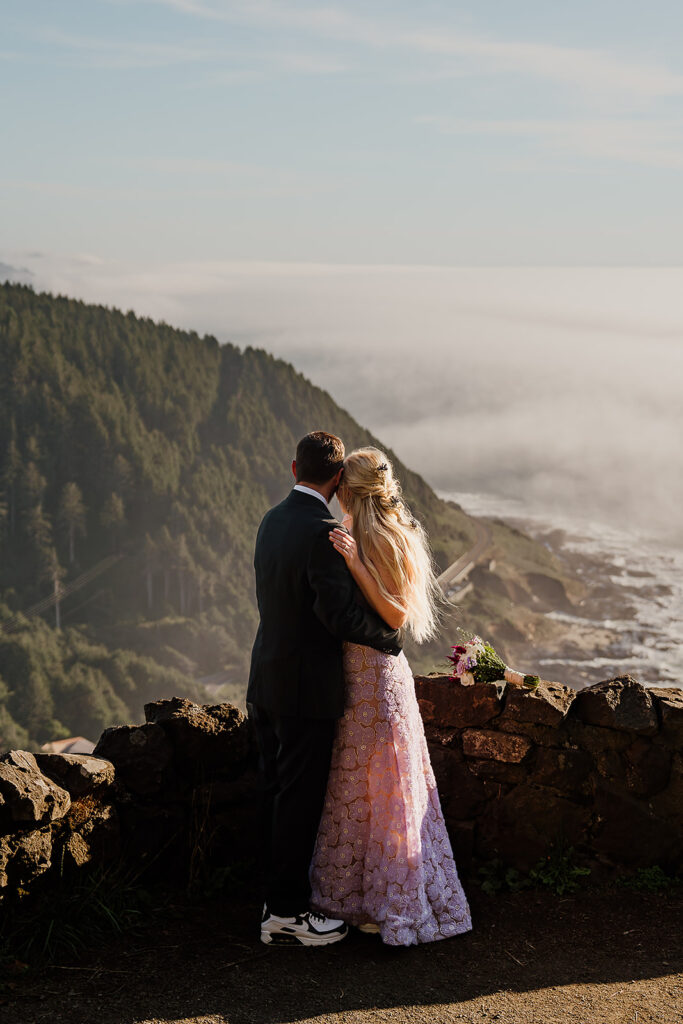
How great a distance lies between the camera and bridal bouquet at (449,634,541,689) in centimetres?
479

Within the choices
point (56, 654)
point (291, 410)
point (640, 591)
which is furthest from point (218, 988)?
point (291, 410)

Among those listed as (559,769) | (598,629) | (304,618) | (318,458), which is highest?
(318,458)

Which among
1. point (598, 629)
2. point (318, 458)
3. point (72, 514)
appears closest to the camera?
point (318, 458)

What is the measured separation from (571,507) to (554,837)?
19236cm

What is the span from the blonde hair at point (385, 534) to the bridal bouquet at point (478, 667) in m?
0.83

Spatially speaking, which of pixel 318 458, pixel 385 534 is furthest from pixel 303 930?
pixel 318 458

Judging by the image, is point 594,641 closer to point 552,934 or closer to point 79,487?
point 79,487

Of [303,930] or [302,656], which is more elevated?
[302,656]

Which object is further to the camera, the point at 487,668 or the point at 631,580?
the point at 631,580

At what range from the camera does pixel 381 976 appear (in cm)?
375

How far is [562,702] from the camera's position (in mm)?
4770

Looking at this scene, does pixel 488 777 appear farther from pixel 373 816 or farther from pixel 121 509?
pixel 121 509

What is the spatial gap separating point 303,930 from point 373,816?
0.53m

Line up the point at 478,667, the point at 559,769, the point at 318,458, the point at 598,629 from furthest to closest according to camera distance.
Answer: the point at 598,629 < the point at 478,667 < the point at 559,769 < the point at 318,458
